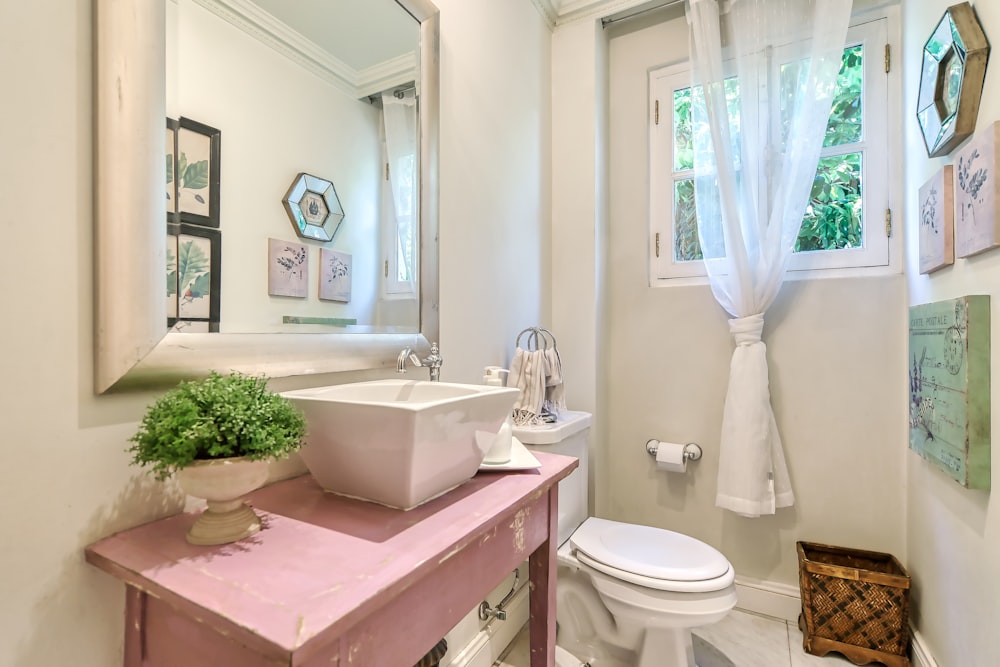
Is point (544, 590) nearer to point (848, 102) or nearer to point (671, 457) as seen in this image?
point (671, 457)

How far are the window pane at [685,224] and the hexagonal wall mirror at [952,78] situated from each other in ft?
2.45

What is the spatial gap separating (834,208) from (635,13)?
3.79 ft

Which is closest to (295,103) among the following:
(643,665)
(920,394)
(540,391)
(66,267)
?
(66,267)

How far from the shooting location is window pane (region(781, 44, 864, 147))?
→ 1.71 m

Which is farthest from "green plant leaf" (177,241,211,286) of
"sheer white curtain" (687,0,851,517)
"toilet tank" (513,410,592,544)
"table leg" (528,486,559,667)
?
"sheer white curtain" (687,0,851,517)

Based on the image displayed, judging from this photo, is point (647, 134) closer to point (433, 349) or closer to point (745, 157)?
point (745, 157)

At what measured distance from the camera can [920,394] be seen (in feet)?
4.62

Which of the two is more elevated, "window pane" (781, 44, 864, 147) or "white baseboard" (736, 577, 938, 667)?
"window pane" (781, 44, 864, 147)

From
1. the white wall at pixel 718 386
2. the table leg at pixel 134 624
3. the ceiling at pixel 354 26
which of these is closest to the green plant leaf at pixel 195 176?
the ceiling at pixel 354 26

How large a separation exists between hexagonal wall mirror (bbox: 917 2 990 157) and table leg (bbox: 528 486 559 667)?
1.31 m

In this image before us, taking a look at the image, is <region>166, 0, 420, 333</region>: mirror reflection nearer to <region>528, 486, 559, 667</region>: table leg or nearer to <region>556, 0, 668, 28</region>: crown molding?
<region>528, 486, 559, 667</region>: table leg

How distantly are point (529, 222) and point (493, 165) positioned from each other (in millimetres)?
316

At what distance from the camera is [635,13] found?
198cm

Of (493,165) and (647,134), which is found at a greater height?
(647,134)
